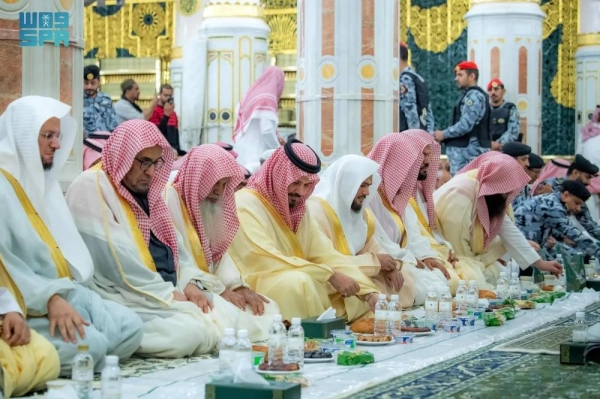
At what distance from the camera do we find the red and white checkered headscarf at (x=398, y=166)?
318 inches

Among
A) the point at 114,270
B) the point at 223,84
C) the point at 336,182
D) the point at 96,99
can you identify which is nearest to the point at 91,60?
the point at 223,84

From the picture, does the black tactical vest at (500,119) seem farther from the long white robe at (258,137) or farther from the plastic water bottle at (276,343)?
the plastic water bottle at (276,343)

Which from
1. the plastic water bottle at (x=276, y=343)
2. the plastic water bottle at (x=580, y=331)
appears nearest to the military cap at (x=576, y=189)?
the plastic water bottle at (x=580, y=331)

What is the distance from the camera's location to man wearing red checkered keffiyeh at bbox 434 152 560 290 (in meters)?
8.70

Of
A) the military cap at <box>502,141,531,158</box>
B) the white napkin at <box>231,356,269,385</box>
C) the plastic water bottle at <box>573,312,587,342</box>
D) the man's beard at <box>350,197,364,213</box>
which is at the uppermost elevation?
the military cap at <box>502,141,531,158</box>

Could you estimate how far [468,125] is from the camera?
10.8 m

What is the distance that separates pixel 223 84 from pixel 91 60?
11.4 feet

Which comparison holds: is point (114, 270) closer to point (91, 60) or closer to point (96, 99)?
point (96, 99)

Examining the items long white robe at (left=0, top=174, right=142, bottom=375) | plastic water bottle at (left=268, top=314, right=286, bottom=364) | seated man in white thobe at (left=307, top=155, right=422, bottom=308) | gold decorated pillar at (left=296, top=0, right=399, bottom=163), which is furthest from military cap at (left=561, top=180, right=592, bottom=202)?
long white robe at (left=0, top=174, right=142, bottom=375)

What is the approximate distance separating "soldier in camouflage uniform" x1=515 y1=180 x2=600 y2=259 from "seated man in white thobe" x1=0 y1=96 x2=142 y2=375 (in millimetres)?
4898

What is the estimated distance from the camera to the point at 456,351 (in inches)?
224

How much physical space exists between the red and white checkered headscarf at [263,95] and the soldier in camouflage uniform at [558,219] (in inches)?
91.4

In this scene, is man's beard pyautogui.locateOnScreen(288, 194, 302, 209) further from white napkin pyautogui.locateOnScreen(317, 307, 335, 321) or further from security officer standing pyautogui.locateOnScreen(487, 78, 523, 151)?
security officer standing pyautogui.locateOnScreen(487, 78, 523, 151)

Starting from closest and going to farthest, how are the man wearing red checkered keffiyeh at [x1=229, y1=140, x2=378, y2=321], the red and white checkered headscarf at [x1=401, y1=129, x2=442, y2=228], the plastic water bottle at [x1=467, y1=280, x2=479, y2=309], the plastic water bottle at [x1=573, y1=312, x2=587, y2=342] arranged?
1. the plastic water bottle at [x1=573, y1=312, x2=587, y2=342]
2. the man wearing red checkered keffiyeh at [x1=229, y1=140, x2=378, y2=321]
3. the plastic water bottle at [x1=467, y1=280, x2=479, y2=309]
4. the red and white checkered headscarf at [x1=401, y1=129, x2=442, y2=228]
